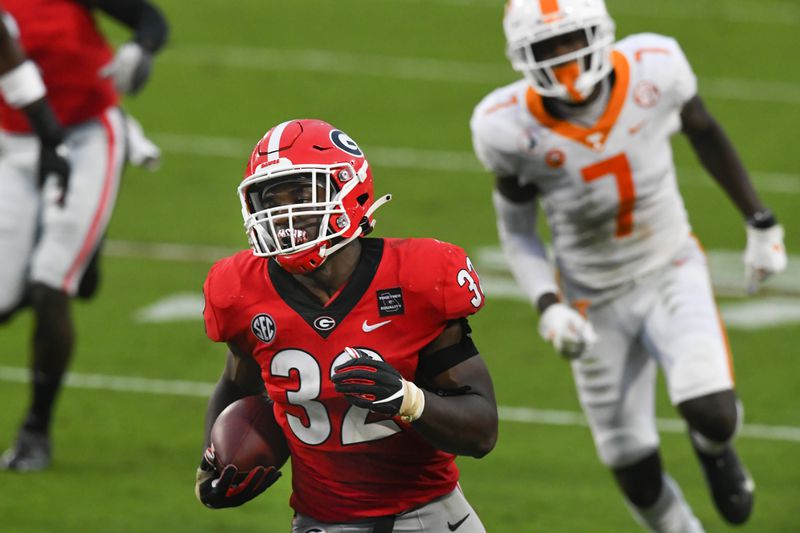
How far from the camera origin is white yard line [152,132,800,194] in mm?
9828

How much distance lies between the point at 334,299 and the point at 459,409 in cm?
40

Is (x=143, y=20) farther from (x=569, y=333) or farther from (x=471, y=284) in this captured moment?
(x=471, y=284)

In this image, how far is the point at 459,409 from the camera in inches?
142

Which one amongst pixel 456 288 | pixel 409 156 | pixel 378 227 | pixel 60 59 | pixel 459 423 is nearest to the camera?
pixel 459 423

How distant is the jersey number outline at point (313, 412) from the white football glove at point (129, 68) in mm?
3040

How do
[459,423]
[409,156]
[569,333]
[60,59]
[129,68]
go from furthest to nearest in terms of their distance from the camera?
[409,156] → [129,68] → [60,59] → [569,333] → [459,423]

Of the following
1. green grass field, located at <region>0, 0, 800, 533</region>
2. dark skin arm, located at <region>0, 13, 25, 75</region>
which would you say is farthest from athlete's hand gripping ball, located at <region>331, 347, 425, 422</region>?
dark skin arm, located at <region>0, 13, 25, 75</region>

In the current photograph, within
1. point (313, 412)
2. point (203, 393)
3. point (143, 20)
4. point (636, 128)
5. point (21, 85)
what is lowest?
point (203, 393)

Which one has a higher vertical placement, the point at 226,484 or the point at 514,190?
the point at 226,484

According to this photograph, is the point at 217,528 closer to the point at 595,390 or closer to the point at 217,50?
the point at 595,390

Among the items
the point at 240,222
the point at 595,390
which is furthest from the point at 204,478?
the point at 240,222

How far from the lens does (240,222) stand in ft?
29.8

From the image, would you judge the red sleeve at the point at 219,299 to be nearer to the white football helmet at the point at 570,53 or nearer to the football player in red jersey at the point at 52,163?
the white football helmet at the point at 570,53

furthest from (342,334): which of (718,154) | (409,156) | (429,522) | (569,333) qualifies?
(409,156)
